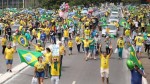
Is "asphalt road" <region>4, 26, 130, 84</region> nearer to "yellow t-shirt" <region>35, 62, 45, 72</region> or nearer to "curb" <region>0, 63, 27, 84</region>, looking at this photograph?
"curb" <region>0, 63, 27, 84</region>

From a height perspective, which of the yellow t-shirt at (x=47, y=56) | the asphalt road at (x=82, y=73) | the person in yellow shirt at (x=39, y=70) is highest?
the yellow t-shirt at (x=47, y=56)

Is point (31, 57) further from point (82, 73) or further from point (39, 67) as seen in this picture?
point (39, 67)

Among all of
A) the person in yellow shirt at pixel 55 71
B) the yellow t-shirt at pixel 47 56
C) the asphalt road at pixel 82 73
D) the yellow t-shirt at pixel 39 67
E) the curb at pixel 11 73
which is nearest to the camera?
the person in yellow shirt at pixel 55 71

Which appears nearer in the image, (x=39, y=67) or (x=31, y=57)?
(x=39, y=67)

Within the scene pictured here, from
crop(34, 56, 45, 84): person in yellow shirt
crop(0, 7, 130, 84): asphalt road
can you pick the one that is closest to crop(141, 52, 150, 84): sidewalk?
crop(0, 7, 130, 84): asphalt road

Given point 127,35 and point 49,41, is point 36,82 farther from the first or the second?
point 49,41

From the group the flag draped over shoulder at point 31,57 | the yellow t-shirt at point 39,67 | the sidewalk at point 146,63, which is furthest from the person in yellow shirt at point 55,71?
the sidewalk at point 146,63

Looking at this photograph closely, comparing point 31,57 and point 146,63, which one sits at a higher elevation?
point 31,57

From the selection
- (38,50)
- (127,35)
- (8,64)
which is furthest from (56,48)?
(127,35)

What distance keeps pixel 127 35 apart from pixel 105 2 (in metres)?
88.6

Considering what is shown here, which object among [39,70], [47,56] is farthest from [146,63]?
[39,70]

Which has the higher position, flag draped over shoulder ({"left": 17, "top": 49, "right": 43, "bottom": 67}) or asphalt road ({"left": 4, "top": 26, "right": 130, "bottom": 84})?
flag draped over shoulder ({"left": 17, "top": 49, "right": 43, "bottom": 67})

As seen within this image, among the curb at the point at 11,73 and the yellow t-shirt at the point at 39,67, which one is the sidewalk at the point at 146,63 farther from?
the curb at the point at 11,73

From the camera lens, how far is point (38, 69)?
1745cm
